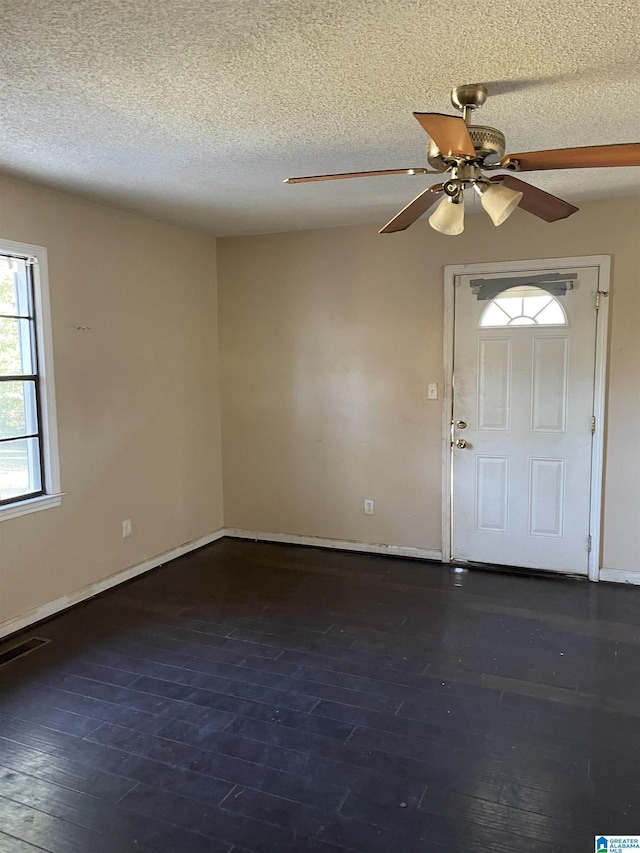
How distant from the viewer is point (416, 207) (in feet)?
7.55

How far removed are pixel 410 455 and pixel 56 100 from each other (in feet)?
10.1

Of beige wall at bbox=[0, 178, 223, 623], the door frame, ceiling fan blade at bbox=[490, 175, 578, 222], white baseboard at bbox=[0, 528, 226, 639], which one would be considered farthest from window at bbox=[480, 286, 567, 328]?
white baseboard at bbox=[0, 528, 226, 639]

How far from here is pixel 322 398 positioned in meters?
4.58

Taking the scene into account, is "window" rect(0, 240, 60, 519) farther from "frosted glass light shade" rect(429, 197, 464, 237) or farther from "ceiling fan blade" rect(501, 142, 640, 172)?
"ceiling fan blade" rect(501, 142, 640, 172)

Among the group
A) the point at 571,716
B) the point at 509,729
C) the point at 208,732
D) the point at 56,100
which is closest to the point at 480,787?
the point at 509,729

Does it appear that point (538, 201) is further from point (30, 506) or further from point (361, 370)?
point (30, 506)

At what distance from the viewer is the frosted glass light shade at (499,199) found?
196 centimetres

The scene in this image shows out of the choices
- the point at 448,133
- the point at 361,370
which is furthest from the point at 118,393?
the point at 448,133

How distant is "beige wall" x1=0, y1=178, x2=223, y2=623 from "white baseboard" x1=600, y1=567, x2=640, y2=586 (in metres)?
2.96

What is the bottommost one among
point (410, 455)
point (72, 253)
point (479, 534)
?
point (479, 534)

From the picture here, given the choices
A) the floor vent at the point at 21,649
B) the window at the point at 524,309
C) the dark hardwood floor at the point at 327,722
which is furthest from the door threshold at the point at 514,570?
the floor vent at the point at 21,649

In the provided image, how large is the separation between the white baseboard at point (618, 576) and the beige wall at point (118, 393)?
2961 mm

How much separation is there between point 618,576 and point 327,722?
7.92 feet

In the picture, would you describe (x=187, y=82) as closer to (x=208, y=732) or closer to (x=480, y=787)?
(x=208, y=732)
